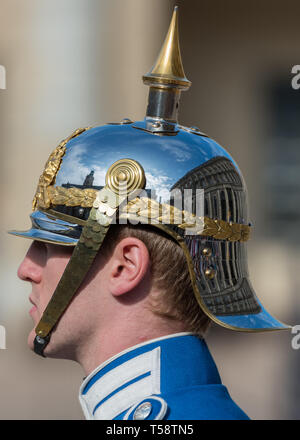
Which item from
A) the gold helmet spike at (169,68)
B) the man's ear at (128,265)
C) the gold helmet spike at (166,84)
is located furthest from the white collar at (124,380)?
the gold helmet spike at (169,68)

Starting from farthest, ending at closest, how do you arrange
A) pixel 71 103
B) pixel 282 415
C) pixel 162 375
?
pixel 71 103 → pixel 282 415 → pixel 162 375

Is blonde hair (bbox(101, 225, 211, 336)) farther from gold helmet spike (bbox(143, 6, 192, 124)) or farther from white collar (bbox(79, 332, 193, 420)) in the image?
gold helmet spike (bbox(143, 6, 192, 124))

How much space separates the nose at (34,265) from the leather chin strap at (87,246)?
0.14 meters

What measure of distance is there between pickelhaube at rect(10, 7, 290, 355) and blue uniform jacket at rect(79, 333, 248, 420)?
15 centimetres

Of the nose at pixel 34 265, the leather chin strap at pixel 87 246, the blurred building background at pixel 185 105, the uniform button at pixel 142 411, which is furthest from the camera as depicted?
the blurred building background at pixel 185 105

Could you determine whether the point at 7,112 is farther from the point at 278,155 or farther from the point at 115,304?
the point at 115,304

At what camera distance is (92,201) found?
2.57 metres

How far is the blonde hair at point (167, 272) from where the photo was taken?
2518 millimetres

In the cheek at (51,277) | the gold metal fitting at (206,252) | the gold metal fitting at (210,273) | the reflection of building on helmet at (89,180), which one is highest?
the reflection of building on helmet at (89,180)

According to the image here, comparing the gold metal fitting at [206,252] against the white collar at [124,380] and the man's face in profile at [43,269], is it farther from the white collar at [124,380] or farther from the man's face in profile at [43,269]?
the man's face in profile at [43,269]

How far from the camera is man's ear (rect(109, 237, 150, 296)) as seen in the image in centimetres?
249

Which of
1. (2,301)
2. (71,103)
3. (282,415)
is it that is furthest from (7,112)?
(282,415)

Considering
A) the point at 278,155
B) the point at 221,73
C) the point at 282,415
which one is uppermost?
the point at 221,73

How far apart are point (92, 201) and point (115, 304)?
0.32 m
